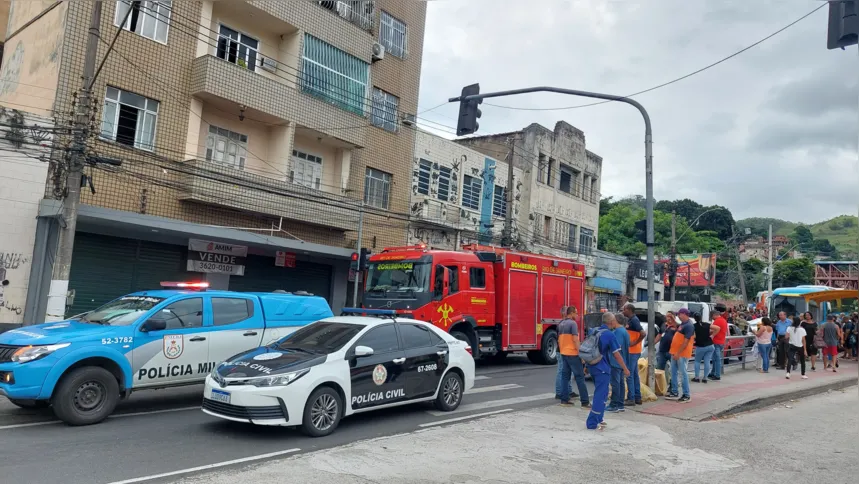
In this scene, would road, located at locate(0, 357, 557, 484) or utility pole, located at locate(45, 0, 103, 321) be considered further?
utility pole, located at locate(45, 0, 103, 321)

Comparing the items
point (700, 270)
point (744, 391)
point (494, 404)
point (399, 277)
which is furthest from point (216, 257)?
point (700, 270)

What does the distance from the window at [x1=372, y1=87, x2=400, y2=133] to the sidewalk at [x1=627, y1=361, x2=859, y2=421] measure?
1516 cm

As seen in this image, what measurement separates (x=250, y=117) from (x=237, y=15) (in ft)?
10.6

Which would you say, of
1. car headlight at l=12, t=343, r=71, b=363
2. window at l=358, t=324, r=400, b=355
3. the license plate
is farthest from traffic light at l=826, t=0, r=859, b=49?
car headlight at l=12, t=343, r=71, b=363

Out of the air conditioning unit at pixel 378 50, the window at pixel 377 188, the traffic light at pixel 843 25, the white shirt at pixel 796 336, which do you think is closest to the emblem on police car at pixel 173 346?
the traffic light at pixel 843 25

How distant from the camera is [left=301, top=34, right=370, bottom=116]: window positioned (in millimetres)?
21656

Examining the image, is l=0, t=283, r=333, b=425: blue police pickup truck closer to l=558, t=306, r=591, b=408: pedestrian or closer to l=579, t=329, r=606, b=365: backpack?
l=558, t=306, r=591, b=408: pedestrian

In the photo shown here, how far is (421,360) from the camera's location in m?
9.48

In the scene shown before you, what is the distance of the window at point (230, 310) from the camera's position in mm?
9852

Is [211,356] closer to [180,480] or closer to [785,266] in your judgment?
[180,480]

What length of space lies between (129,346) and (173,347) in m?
0.67

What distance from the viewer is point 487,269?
16047mm

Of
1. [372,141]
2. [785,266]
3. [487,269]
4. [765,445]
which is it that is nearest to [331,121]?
[372,141]

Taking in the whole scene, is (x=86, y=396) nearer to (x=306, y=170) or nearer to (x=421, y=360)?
(x=421, y=360)
